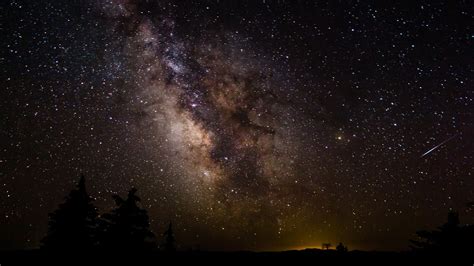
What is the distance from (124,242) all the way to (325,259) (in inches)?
369

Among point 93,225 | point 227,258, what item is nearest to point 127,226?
point 93,225

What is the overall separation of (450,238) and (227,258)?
5919mm

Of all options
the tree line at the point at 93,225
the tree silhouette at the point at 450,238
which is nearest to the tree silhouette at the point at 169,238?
the tree line at the point at 93,225

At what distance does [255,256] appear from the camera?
10.5 metres

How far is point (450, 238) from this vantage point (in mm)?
10531

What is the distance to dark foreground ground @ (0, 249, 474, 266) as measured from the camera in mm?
9320

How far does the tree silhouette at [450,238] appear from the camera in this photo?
915 centimetres

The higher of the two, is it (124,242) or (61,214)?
(61,214)

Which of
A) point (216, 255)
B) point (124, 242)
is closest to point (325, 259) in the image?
point (216, 255)

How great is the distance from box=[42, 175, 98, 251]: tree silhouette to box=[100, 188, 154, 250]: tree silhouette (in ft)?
1.89

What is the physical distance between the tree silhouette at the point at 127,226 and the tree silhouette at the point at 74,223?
577 millimetres

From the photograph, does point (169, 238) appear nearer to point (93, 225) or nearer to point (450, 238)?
point (93, 225)

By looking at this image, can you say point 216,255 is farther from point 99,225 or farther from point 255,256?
point 99,225

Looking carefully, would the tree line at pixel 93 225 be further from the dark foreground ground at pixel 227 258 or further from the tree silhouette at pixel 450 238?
the tree silhouette at pixel 450 238
